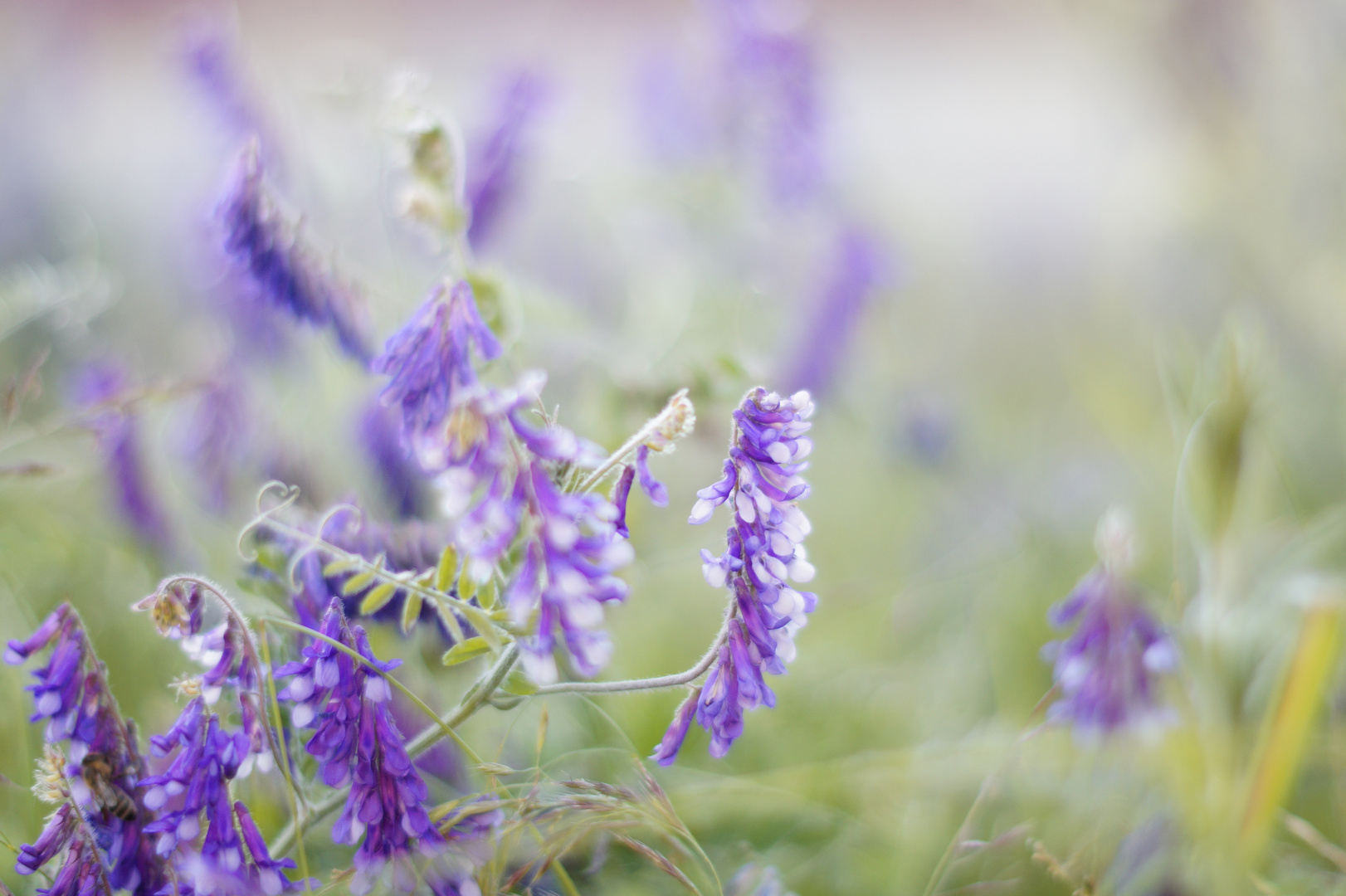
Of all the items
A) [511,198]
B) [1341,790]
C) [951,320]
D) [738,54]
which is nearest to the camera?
[1341,790]

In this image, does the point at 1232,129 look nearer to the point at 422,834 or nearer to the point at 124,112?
the point at 422,834

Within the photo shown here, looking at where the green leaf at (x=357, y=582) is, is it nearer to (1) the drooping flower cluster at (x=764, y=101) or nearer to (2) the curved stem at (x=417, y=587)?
(2) the curved stem at (x=417, y=587)

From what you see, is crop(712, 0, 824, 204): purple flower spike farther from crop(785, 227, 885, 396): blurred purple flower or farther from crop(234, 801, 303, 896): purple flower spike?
crop(234, 801, 303, 896): purple flower spike

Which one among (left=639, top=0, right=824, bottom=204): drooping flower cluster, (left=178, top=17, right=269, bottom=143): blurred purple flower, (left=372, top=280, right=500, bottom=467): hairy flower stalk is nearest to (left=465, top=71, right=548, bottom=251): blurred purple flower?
(left=178, top=17, right=269, bottom=143): blurred purple flower

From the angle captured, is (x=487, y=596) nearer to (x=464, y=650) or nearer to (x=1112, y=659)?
(x=464, y=650)

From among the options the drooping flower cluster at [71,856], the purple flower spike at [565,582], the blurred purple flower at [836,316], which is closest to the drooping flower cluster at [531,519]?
the purple flower spike at [565,582]

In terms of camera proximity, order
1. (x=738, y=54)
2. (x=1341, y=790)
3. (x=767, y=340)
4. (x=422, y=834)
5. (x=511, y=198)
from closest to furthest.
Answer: (x=422, y=834), (x=1341, y=790), (x=511, y=198), (x=738, y=54), (x=767, y=340)

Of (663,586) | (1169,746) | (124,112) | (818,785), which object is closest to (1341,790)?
(1169,746)

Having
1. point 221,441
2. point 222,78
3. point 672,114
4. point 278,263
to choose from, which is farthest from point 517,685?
point 672,114
